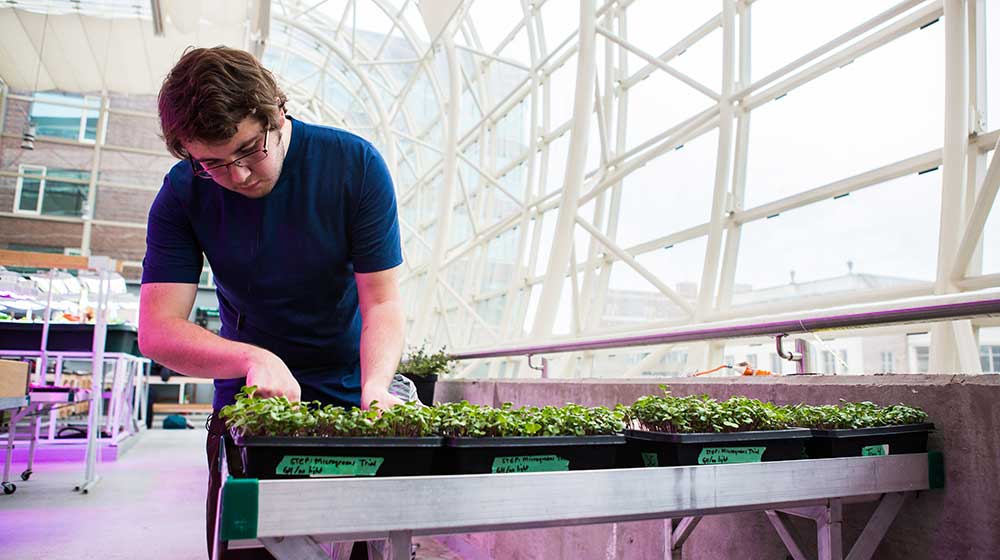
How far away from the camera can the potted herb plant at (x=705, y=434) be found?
1214mm

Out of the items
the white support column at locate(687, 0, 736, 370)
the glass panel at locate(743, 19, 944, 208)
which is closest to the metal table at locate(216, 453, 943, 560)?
the glass panel at locate(743, 19, 944, 208)

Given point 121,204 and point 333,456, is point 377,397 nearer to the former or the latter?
point 333,456

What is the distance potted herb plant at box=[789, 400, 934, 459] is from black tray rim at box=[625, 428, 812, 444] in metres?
0.06

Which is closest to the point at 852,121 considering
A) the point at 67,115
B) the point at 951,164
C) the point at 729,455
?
the point at 951,164

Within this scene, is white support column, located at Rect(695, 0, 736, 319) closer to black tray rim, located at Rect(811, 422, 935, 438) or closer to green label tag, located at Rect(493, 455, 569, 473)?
black tray rim, located at Rect(811, 422, 935, 438)

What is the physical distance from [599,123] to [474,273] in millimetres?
5481

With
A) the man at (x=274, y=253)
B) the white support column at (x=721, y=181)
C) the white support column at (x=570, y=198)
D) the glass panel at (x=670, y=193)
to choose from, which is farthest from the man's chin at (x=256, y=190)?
the glass panel at (x=670, y=193)

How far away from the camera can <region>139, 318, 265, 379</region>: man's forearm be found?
1.30 metres

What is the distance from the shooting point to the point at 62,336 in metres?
7.07

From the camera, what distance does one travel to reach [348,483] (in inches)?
36.9

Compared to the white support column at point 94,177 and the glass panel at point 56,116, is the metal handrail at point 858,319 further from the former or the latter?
the white support column at point 94,177

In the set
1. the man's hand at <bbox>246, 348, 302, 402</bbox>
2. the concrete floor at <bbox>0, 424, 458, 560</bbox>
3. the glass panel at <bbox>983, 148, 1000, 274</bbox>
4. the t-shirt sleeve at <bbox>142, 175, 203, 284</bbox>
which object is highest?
the glass panel at <bbox>983, 148, 1000, 274</bbox>

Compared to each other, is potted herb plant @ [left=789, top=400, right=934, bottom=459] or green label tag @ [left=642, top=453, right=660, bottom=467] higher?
potted herb plant @ [left=789, top=400, right=934, bottom=459]

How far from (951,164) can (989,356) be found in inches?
46.8
